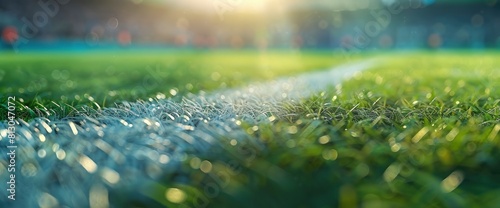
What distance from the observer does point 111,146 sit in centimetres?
179

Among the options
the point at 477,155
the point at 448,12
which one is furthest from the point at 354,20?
the point at 477,155

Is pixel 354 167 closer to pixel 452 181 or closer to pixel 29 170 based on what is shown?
pixel 452 181

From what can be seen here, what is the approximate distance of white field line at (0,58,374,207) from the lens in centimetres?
147

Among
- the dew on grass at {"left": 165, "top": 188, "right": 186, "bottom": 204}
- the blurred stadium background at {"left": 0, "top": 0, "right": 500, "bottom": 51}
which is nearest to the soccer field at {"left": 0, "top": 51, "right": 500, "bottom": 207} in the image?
the dew on grass at {"left": 165, "top": 188, "right": 186, "bottom": 204}

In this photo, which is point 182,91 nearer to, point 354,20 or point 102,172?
point 102,172

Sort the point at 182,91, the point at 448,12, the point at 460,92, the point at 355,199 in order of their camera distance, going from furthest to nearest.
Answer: the point at 448,12 < the point at 182,91 < the point at 460,92 < the point at 355,199

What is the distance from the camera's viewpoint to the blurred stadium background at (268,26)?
727 inches

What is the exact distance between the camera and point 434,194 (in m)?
1.33

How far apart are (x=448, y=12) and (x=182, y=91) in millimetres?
22660

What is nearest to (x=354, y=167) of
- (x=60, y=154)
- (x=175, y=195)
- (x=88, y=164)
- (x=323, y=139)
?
(x=323, y=139)

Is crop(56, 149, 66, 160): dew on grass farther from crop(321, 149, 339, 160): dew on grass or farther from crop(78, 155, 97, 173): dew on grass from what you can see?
crop(321, 149, 339, 160): dew on grass

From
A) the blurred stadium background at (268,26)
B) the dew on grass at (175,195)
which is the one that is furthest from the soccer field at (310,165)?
the blurred stadium background at (268,26)

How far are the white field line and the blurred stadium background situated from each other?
15896 mm

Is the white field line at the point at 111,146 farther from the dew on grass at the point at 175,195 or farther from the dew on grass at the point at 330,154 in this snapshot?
the dew on grass at the point at 330,154
